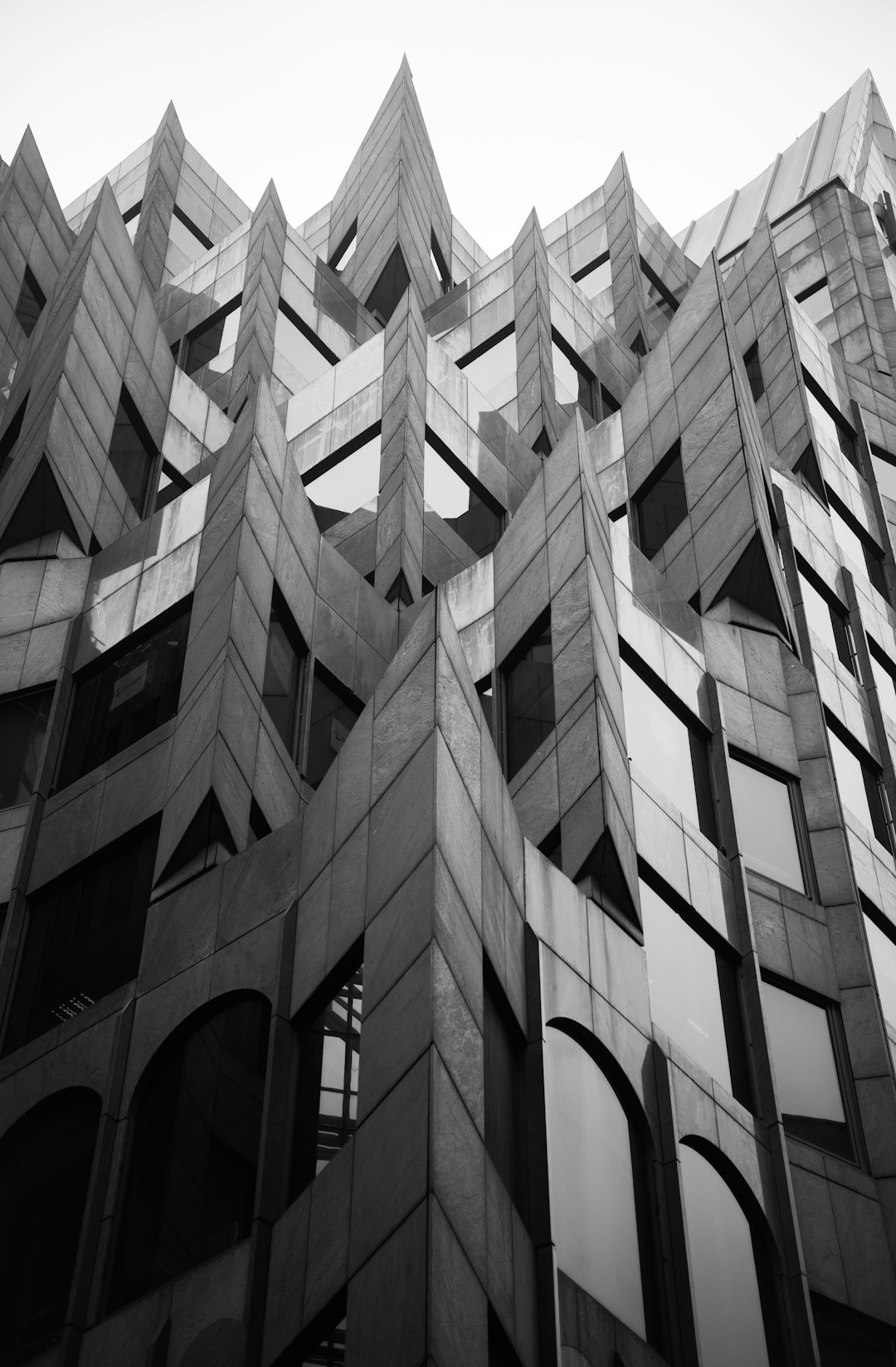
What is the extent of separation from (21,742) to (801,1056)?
13543 mm

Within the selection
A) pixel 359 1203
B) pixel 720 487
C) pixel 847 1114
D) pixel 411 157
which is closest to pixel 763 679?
pixel 720 487

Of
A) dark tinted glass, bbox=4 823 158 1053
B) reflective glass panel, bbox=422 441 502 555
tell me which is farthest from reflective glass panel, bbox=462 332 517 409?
dark tinted glass, bbox=4 823 158 1053

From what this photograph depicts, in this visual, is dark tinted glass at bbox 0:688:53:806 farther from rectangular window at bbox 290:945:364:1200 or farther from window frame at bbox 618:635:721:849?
window frame at bbox 618:635:721:849

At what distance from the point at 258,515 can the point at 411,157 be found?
27.7 metres

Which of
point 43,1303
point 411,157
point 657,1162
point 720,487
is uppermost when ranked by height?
point 411,157

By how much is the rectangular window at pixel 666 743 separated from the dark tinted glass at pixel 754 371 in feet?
49.4

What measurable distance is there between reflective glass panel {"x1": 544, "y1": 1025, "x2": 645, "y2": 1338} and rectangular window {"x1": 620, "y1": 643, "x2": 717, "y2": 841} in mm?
6844

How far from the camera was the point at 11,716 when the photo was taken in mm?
23875

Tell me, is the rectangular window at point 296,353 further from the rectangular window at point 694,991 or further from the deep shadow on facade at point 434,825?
the rectangular window at point 694,991

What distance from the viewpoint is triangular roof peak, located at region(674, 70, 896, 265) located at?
6006 cm

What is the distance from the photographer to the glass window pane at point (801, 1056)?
74.7ft

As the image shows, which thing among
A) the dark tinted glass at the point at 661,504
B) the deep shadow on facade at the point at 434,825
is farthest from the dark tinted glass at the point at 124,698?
the dark tinted glass at the point at 661,504

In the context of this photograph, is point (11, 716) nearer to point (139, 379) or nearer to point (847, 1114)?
point (139, 379)

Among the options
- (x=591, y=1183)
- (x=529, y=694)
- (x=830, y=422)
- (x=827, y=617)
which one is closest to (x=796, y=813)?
(x=529, y=694)
